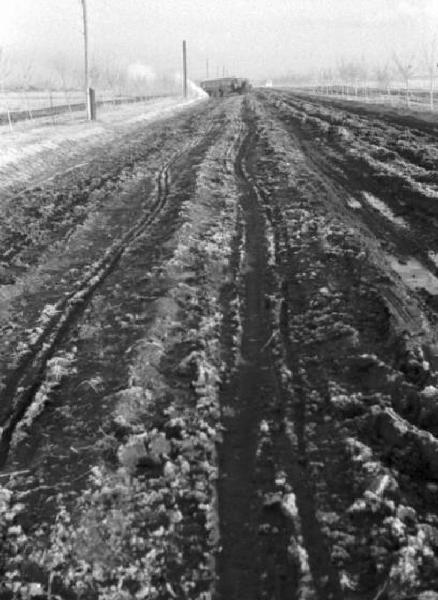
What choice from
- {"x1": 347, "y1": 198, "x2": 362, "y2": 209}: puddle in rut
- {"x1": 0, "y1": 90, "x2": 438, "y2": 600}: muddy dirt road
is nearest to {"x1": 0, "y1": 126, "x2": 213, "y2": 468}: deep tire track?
{"x1": 0, "y1": 90, "x2": 438, "y2": 600}: muddy dirt road

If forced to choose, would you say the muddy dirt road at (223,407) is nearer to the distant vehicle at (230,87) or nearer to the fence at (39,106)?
the fence at (39,106)

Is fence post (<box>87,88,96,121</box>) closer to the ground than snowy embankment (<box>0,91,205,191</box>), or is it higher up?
higher up

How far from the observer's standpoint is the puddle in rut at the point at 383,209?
9593 millimetres

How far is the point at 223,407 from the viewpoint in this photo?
459cm

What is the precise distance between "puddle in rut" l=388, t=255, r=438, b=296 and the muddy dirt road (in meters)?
0.04

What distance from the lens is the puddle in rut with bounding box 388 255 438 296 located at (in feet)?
22.6

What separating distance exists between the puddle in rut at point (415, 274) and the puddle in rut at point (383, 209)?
5.78 ft

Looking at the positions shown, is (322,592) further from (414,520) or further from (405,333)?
(405,333)

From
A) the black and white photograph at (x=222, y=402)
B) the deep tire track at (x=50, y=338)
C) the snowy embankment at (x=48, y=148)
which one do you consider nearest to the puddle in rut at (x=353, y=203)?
the black and white photograph at (x=222, y=402)

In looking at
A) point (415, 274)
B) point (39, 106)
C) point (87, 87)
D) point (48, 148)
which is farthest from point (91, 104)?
point (39, 106)

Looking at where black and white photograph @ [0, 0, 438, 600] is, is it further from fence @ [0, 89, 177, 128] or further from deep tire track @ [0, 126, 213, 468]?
fence @ [0, 89, 177, 128]

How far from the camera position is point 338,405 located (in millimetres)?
4449

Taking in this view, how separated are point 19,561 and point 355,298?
14.5 ft

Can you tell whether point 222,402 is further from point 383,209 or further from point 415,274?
point 383,209
